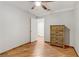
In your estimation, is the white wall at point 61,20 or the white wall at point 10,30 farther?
the white wall at point 10,30

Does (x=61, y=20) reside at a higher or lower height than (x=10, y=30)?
higher

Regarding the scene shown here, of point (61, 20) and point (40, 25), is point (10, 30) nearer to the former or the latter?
point (40, 25)

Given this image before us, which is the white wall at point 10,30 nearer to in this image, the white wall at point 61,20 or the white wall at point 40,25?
the white wall at point 40,25

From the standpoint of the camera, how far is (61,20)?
210cm

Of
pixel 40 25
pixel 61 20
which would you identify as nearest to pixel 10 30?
pixel 40 25

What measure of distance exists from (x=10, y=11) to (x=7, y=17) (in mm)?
196

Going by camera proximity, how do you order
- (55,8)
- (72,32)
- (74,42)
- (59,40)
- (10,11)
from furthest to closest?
(59,40) → (72,32) → (74,42) → (10,11) → (55,8)

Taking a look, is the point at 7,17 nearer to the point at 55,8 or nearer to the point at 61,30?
the point at 55,8

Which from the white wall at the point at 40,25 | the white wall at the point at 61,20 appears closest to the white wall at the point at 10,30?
the white wall at the point at 40,25

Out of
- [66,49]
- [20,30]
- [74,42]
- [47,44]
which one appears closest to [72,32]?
[74,42]

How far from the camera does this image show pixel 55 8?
5.93ft

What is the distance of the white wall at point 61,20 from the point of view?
191cm

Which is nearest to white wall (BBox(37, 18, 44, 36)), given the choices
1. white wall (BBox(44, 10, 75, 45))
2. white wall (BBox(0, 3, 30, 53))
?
white wall (BBox(44, 10, 75, 45))

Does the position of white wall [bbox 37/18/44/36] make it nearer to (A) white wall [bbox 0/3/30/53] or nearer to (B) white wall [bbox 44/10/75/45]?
(B) white wall [bbox 44/10/75/45]
